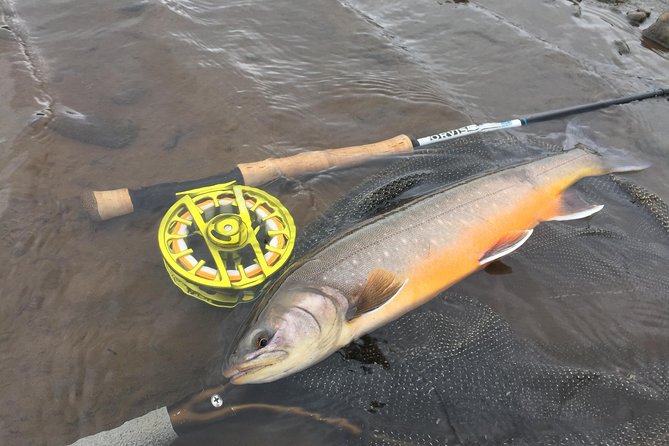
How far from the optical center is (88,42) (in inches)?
243

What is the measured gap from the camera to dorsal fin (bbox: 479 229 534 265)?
11.7 ft

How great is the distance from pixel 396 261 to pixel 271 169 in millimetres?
1509

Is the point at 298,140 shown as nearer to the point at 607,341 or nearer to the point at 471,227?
the point at 471,227

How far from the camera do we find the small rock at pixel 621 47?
21.7 feet

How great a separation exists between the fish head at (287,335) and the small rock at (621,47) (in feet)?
19.8

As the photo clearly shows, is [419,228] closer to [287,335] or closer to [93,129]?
[287,335]

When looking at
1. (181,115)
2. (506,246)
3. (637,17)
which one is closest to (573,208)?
(506,246)

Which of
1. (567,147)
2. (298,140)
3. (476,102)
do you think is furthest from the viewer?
(476,102)

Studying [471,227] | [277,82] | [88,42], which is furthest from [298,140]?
[88,42]

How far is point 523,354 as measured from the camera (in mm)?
3094

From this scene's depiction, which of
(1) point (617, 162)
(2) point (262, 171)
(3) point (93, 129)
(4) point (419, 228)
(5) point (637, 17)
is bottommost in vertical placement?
(3) point (93, 129)

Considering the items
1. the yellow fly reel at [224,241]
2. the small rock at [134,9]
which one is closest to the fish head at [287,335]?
the yellow fly reel at [224,241]

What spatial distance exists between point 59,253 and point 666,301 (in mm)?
4716

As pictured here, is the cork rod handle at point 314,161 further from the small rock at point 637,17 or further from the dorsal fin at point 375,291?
the small rock at point 637,17
